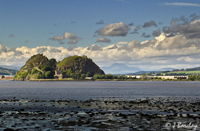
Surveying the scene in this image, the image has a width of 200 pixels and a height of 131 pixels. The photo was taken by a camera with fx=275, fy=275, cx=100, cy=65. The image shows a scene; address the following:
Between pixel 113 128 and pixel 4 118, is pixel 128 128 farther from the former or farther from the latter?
pixel 4 118

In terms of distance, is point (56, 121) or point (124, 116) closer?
point (56, 121)

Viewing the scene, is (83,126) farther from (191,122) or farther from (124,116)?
(191,122)

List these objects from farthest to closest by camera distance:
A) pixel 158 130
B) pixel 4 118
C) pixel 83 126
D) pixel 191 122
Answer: pixel 4 118 → pixel 191 122 → pixel 83 126 → pixel 158 130

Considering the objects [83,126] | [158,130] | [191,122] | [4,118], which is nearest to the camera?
[158,130]

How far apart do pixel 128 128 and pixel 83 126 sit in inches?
280

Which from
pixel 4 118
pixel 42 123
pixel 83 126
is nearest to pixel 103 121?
pixel 83 126

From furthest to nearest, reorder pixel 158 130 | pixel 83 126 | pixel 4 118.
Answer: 1. pixel 4 118
2. pixel 83 126
3. pixel 158 130

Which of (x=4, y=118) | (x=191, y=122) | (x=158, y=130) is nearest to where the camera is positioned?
(x=158, y=130)

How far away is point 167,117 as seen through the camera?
51.4 metres

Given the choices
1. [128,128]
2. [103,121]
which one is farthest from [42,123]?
[128,128]

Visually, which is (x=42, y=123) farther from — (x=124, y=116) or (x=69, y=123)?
(x=124, y=116)

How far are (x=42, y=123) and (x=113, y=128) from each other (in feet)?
40.3

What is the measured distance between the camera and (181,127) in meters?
42.4

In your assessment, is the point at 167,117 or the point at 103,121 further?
the point at 167,117
